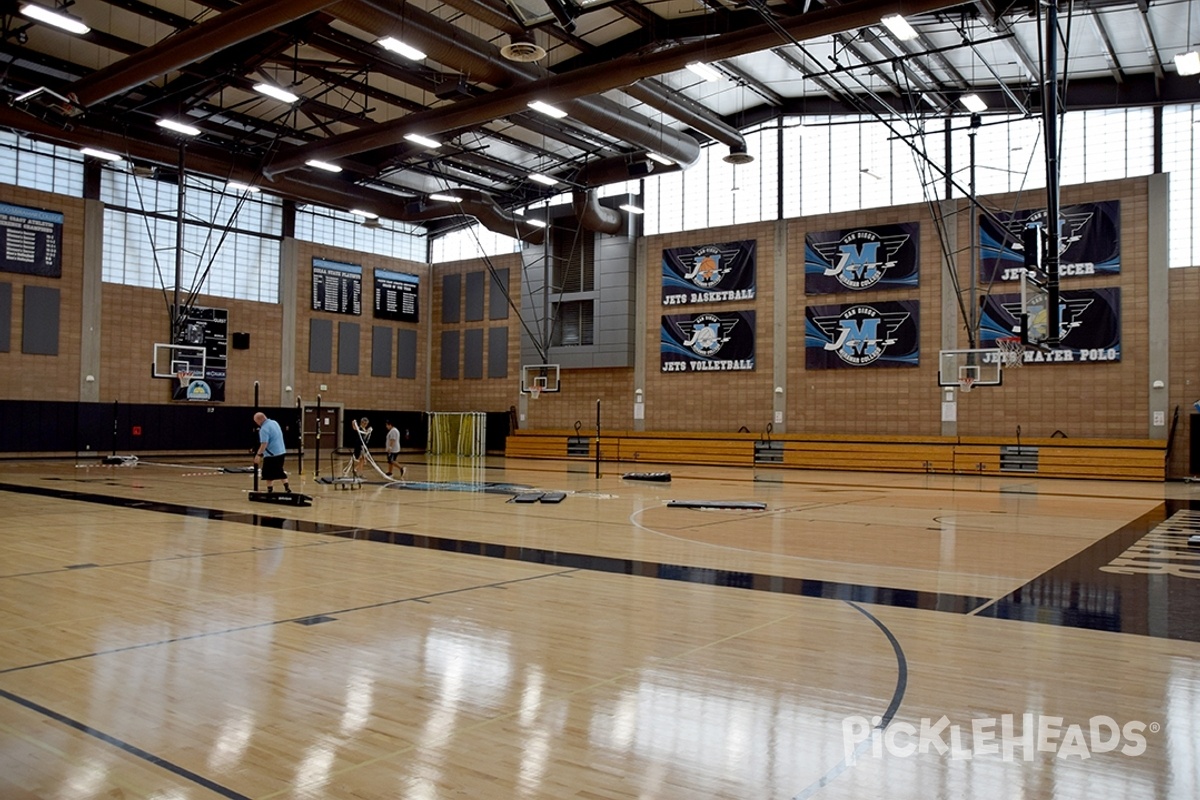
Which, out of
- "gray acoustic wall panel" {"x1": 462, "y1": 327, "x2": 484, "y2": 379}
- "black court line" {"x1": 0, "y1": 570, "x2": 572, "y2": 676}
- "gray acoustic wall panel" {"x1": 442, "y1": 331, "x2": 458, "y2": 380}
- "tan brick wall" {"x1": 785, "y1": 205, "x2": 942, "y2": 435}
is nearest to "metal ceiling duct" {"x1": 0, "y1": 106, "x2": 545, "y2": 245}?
"gray acoustic wall panel" {"x1": 462, "y1": 327, "x2": 484, "y2": 379}

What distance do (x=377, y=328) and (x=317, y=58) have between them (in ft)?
48.3

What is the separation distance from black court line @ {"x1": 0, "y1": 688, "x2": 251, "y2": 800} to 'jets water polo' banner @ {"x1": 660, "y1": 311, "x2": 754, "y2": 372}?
25388 millimetres

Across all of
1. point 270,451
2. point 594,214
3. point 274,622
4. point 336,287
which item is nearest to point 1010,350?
point 594,214

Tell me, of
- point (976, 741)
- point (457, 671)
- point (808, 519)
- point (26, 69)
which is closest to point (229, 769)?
point (457, 671)

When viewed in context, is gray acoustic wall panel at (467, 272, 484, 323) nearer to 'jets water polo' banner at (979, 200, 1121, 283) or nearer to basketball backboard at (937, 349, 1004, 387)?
basketball backboard at (937, 349, 1004, 387)

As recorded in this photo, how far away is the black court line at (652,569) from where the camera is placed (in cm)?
694

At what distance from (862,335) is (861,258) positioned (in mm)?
2371

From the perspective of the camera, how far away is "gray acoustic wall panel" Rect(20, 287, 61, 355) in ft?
82.8

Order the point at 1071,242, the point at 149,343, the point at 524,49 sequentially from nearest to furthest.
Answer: the point at 524,49, the point at 1071,242, the point at 149,343

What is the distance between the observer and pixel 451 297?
3566cm

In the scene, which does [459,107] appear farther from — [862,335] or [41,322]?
[41,322]

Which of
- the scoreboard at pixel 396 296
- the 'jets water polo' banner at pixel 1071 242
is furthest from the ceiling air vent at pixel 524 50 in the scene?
the scoreboard at pixel 396 296

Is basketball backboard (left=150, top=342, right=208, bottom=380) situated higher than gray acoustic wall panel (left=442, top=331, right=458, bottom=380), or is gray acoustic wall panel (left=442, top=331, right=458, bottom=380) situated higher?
gray acoustic wall panel (left=442, top=331, right=458, bottom=380)

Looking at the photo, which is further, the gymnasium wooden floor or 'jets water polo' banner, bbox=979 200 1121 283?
'jets water polo' banner, bbox=979 200 1121 283
